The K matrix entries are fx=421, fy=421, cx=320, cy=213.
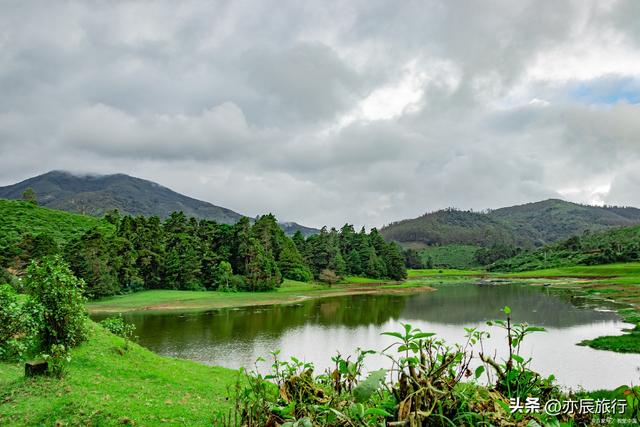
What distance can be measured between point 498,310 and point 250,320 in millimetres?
26079

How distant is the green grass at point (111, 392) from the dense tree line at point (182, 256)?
4601cm

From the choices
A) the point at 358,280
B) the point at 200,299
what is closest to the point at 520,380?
the point at 200,299

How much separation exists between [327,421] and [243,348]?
27.9 meters

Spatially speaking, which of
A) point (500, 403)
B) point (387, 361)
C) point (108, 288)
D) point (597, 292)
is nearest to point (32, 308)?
point (500, 403)

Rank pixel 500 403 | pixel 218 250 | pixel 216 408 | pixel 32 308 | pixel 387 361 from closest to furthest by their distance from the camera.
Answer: pixel 500 403
pixel 216 408
pixel 32 308
pixel 387 361
pixel 218 250

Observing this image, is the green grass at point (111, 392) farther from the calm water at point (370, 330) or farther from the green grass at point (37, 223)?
the green grass at point (37, 223)

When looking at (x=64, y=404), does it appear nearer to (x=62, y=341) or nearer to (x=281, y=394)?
(x=62, y=341)

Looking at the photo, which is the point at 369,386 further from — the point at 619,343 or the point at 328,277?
the point at 328,277

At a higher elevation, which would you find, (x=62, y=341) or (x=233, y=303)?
(x=62, y=341)

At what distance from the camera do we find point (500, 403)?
6.25 feet

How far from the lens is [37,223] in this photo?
262 feet

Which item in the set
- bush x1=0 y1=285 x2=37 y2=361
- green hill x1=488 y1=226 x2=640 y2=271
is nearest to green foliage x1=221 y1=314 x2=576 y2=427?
bush x1=0 y1=285 x2=37 y2=361

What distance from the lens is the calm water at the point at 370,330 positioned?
74.4 ft

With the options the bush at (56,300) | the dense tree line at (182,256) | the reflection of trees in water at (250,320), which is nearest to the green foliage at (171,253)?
the dense tree line at (182,256)
